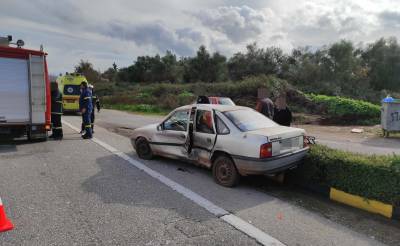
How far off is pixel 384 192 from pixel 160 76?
158ft

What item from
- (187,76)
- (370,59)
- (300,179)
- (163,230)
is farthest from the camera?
(187,76)

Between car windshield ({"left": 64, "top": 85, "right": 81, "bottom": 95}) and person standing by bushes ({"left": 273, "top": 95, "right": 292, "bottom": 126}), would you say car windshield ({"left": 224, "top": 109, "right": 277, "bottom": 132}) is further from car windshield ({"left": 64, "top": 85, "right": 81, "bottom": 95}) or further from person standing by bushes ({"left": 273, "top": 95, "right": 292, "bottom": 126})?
car windshield ({"left": 64, "top": 85, "right": 81, "bottom": 95})

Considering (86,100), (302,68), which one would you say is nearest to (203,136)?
(86,100)

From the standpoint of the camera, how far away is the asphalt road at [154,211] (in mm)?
3625

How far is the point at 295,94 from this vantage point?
23172 mm

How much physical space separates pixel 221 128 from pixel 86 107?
6.13 m

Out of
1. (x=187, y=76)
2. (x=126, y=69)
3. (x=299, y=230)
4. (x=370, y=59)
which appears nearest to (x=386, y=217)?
(x=299, y=230)

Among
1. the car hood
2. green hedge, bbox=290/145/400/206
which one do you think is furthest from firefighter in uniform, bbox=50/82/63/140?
green hedge, bbox=290/145/400/206

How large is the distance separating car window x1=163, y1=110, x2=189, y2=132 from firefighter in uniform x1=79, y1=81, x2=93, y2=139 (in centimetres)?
438

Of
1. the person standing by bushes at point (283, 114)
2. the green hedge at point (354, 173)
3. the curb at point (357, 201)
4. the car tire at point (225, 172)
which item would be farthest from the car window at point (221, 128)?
the person standing by bushes at point (283, 114)

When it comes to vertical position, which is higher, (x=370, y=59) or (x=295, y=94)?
(x=370, y=59)

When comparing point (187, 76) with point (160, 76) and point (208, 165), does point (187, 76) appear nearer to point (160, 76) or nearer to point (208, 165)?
point (160, 76)

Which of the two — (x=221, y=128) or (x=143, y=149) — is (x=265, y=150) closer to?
(x=221, y=128)

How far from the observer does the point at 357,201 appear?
468cm
